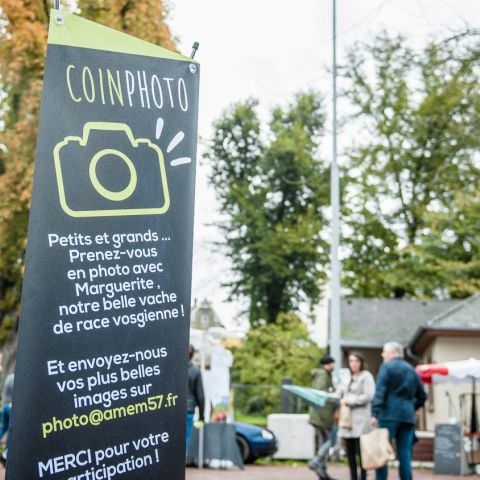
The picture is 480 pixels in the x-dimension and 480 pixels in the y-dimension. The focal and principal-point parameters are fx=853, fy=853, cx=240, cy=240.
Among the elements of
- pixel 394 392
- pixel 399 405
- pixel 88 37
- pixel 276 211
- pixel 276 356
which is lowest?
pixel 276 356

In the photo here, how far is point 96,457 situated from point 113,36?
192 cm

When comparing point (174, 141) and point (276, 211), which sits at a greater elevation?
point (276, 211)

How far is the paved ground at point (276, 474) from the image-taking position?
13500 mm

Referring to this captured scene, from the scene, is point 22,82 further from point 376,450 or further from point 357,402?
point 376,450

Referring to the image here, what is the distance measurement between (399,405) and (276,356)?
2975cm

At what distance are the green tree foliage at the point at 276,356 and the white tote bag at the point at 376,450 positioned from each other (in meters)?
27.8

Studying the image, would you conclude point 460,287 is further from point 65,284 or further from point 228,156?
point 65,284

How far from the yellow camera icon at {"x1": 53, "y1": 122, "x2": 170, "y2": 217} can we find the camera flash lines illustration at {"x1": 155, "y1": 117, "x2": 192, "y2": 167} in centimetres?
6

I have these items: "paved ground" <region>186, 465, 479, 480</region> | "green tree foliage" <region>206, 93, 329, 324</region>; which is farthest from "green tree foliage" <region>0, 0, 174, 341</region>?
"green tree foliage" <region>206, 93, 329, 324</region>

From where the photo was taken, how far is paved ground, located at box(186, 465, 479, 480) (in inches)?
531

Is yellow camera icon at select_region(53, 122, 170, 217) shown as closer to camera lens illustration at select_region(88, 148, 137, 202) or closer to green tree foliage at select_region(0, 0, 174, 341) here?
camera lens illustration at select_region(88, 148, 137, 202)

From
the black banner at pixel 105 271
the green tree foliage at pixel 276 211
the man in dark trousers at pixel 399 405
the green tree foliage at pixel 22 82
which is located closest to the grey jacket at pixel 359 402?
the man in dark trousers at pixel 399 405

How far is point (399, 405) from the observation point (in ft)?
30.7

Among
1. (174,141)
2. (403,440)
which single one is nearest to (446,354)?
(403,440)
